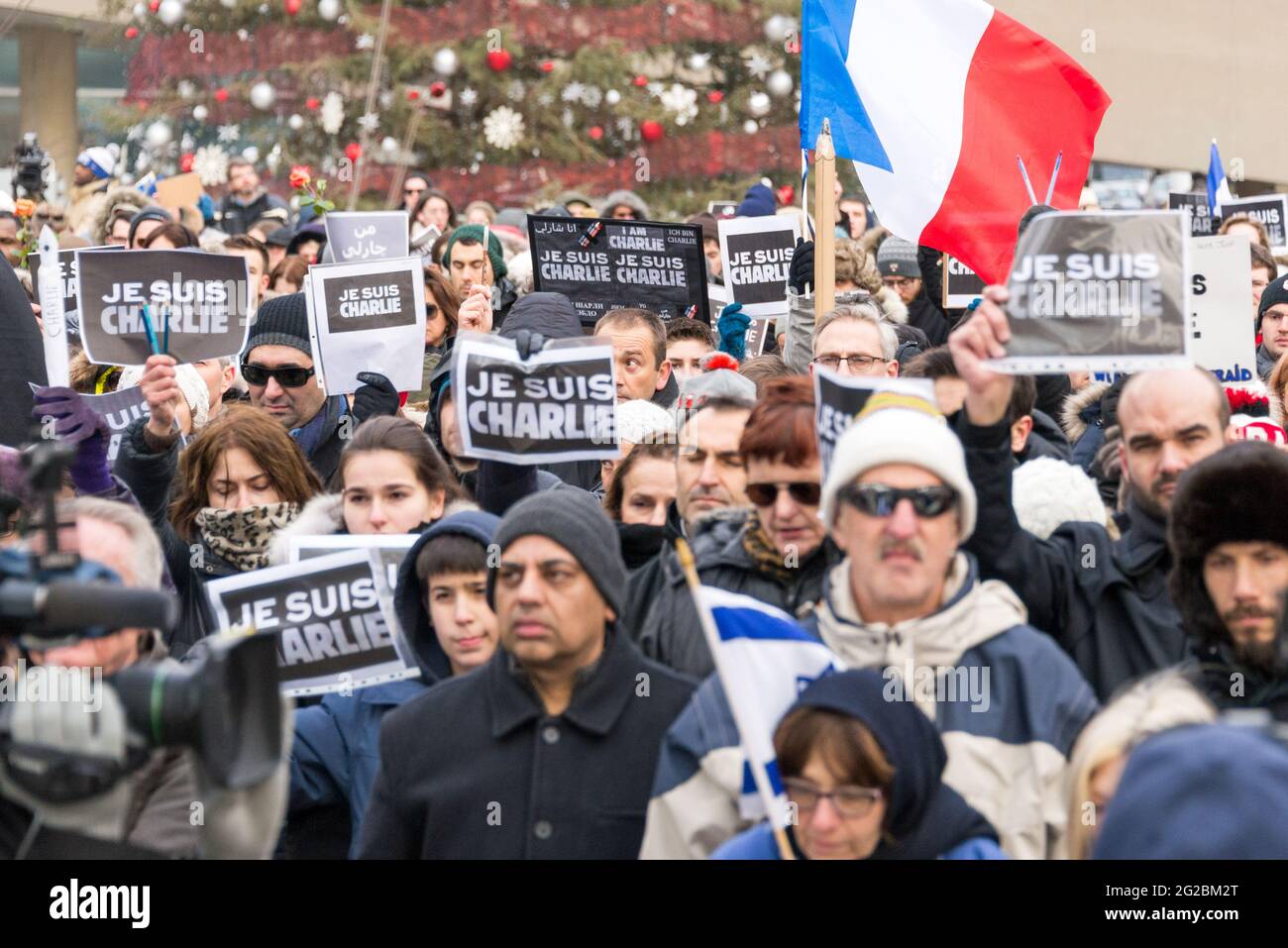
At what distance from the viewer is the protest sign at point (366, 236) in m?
10.4

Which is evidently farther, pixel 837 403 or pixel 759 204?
pixel 759 204

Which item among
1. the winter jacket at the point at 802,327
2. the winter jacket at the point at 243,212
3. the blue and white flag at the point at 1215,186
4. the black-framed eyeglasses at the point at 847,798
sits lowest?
the black-framed eyeglasses at the point at 847,798

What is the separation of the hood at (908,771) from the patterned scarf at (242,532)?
2.66 meters

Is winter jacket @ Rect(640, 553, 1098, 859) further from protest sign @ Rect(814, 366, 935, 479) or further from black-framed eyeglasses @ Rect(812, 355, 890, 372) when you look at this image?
black-framed eyeglasses @ Rect(812, 355, 890, 372)

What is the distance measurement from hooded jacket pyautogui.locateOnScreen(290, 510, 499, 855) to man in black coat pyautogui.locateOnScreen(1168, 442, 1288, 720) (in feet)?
5.42

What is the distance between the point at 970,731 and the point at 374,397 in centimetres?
370

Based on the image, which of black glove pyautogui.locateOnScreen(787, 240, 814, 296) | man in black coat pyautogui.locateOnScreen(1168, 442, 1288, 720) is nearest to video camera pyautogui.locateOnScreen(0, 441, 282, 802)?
man in black coat pyautogui.locateOnScreen(1168, 442, 1288, 720)

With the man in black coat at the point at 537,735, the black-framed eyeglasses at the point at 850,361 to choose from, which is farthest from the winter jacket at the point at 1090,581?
the black-framed eyeglasses at the point at 850,361

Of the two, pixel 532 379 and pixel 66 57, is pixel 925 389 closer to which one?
pixel 532 379

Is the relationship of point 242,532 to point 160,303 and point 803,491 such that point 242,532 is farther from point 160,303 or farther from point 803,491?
point 803,491

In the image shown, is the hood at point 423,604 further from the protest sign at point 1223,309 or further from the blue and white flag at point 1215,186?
the blue and white flag at point 1215,186

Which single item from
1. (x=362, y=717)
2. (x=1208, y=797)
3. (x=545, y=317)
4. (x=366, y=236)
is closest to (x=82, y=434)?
(x=362, y=717)

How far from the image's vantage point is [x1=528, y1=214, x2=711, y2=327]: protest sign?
9.09m

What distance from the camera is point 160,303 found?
706 cm
